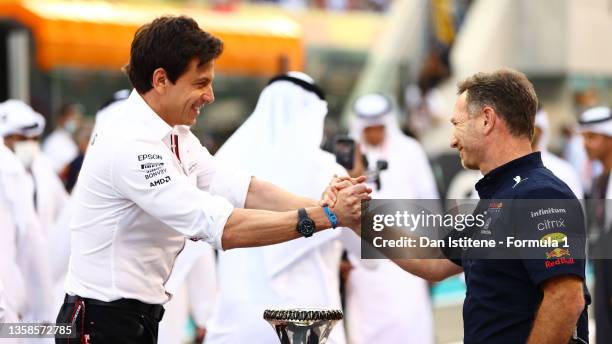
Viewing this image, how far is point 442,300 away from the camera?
1259 centimetres

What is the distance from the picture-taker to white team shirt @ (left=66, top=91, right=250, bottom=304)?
3900mm

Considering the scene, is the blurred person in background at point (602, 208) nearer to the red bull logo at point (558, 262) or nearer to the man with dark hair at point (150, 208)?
the man with dark hair at point (150, 208)

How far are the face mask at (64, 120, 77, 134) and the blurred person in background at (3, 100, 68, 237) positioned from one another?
540 centimetres

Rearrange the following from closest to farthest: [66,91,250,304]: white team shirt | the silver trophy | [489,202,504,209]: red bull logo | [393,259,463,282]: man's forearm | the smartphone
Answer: [489,202,504,209]: red bull logo
the silver trophy
[66,91,250,304]: white team shirt
[393,259,463,282]: man's forearm
the smartphone

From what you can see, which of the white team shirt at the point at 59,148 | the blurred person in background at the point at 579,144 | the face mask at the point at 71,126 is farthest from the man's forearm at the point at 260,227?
the blurred person in background at the point at 579,144

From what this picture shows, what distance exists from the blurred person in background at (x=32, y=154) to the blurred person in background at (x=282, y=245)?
7.40 feet

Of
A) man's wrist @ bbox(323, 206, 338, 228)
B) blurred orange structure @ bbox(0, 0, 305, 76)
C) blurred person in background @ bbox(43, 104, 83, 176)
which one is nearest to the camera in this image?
man's wrist @ bbox(323, 206, 338, 228)

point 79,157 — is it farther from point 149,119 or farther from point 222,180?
point 149,119

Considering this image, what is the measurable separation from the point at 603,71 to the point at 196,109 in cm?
1835

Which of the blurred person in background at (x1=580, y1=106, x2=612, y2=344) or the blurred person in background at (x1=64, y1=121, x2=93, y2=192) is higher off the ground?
the blurred person in background at (x1=64, y1=121, x2=93, y2=192)

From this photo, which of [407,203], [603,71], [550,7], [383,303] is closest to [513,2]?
[550,7]

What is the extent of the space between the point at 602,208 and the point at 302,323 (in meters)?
4.03

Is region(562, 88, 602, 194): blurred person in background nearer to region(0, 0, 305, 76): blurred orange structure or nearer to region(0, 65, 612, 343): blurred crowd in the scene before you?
region(0, 0, 305, 76): blurred orange structure

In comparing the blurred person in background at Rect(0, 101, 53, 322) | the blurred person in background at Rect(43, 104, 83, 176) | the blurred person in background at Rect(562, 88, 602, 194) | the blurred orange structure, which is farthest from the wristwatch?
the blurred person in background at Rect(562, 88, 602, 194)
